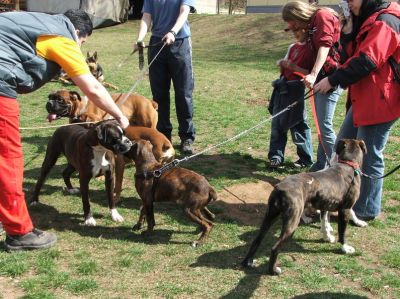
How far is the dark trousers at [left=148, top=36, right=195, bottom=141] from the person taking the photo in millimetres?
7266

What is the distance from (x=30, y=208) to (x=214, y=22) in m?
26.7

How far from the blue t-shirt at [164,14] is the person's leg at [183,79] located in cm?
20

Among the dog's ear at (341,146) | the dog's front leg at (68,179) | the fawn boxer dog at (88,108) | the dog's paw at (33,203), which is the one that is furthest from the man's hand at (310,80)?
the dog's paw at (33,203)

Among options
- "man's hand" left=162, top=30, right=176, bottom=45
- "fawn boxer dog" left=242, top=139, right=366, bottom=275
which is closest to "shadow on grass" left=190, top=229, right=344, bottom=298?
"fawn boxer dog" left=242, top=139, right=366, bottom=275

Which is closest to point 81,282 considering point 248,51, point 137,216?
point 137,216

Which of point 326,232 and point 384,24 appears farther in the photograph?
point 326,232

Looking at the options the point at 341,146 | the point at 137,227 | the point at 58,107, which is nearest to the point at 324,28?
the point at 341,146

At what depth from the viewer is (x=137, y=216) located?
18.5 feet

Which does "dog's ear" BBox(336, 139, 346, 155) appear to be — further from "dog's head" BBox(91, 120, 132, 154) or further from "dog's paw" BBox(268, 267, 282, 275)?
"dog's head" BBox(91, 120, 132, 154)

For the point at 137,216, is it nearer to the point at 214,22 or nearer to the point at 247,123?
the point at 247,123

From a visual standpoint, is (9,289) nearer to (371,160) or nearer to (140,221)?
(140,221)

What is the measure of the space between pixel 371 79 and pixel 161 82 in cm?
368

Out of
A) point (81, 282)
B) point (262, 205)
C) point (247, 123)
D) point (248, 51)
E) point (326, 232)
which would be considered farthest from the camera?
point (248, 51)

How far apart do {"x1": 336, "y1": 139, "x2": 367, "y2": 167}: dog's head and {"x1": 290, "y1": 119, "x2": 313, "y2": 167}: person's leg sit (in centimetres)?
218
